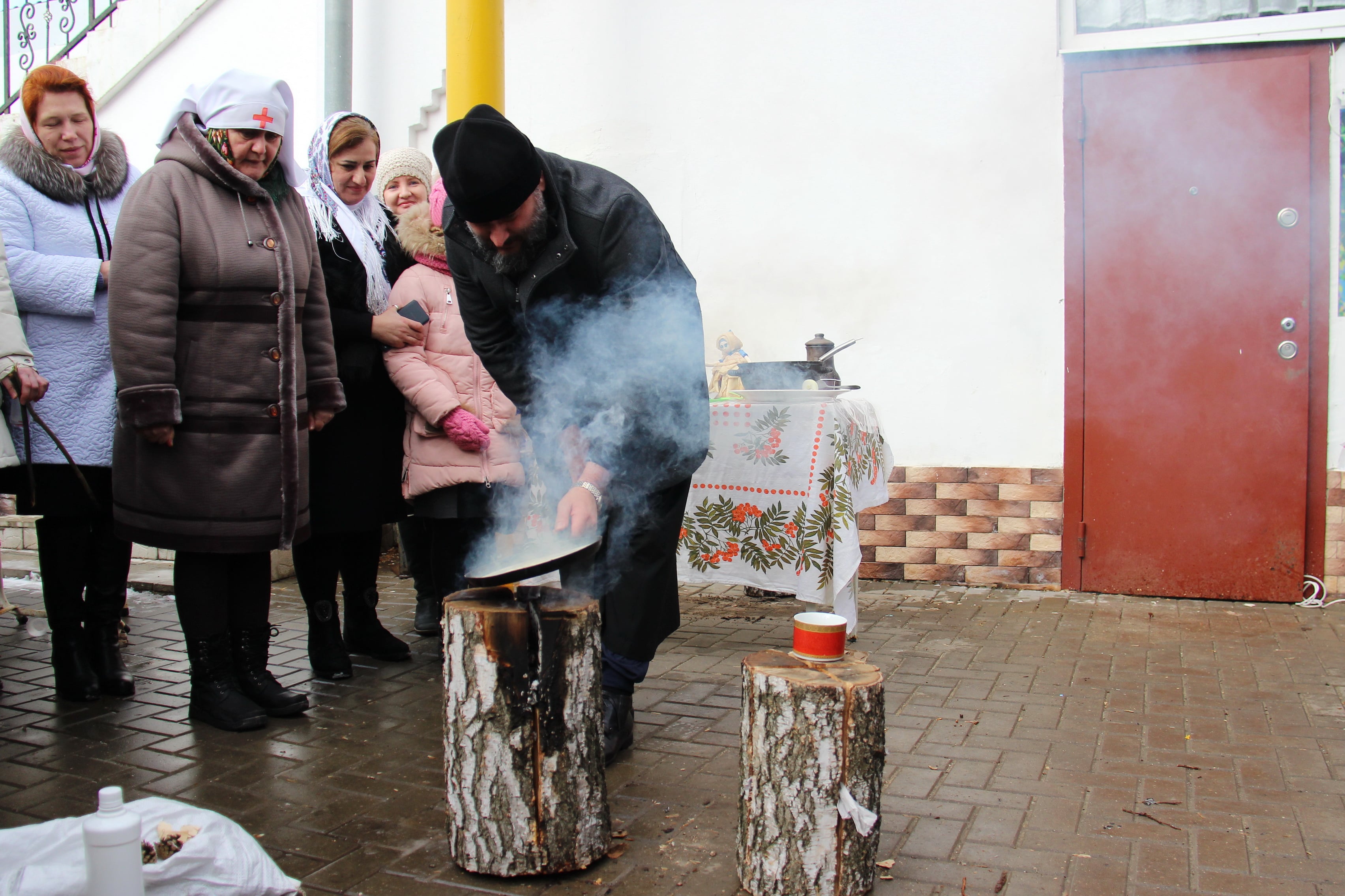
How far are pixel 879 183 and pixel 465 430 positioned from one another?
2.96m

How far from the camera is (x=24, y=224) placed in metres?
3.37

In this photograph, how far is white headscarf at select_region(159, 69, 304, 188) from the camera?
10.3 ft

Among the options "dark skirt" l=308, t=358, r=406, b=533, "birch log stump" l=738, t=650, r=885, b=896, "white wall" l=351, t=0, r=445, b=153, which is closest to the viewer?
"birch log stump" l=738, t=650, r=885, b=896

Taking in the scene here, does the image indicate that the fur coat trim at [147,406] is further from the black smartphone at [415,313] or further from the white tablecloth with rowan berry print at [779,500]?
the white tablecloth with rowan berry print at [779,500]

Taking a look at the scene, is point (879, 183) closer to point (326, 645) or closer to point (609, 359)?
point (609, 359)

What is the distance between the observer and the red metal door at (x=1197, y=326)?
5023mm

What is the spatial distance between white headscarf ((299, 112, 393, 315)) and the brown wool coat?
0.48 meters

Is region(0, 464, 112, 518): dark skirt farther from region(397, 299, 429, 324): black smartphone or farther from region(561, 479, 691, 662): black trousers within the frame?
region(561, 479, 691, 662): black trousers

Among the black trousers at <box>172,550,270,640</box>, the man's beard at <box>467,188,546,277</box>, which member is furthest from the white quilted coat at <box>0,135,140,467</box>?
the man's beard at <box>467,188,546,277</box>

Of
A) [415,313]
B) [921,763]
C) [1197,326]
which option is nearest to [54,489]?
[415,313]

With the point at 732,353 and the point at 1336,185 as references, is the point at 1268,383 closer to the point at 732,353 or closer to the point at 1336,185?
the point at 1336,185

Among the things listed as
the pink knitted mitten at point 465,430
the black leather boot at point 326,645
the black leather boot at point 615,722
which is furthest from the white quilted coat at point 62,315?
the black leather boot at point 615,722

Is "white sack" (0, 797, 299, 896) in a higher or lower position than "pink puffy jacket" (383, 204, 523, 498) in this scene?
lower

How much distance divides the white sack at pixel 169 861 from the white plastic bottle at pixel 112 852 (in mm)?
30
